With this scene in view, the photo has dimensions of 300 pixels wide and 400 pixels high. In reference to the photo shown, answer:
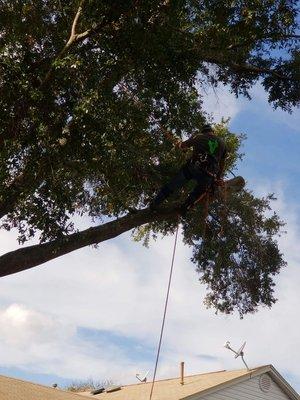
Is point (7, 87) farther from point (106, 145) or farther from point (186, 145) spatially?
point (186, 145)

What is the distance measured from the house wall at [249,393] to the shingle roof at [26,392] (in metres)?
4.77

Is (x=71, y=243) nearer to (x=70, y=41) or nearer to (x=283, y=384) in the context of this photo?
(x=70, y=41)

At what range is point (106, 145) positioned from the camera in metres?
9.17

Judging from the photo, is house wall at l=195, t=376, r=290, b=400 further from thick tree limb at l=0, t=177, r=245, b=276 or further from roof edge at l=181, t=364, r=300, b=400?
thick tree limb at l=0, t=177, r=245, b=276

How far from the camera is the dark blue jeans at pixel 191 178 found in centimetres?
977

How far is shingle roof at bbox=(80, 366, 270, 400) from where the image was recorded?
758 inches

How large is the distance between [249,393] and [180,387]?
8.51 feet

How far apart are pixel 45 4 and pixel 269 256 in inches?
299

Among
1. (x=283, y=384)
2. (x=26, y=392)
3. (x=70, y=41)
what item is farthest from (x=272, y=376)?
(x=70, y=41)

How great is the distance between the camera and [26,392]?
60.9ft

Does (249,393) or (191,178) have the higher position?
(191,178)

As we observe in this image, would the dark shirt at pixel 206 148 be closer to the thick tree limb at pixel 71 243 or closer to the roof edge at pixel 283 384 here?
the thick tree limb at pixel 71 243

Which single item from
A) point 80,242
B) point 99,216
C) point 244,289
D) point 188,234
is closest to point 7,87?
point 80,242

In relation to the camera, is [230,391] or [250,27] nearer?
[250,27]
